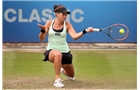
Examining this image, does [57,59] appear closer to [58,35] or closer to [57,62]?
[57,62]

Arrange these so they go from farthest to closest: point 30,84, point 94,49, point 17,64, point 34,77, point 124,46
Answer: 1. point 124,46
2. point 94,49
3. point 17,64
4. point 34,77
5. point 30,84

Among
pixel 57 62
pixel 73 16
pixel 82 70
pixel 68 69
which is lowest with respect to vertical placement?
pixel 82 70

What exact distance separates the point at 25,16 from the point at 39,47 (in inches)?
57.2

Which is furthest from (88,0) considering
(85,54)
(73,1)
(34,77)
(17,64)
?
(34,77)

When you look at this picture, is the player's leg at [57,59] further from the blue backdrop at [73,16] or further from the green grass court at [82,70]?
the blue backdrop at [73,16]

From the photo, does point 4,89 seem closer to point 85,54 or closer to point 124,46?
point 85,54

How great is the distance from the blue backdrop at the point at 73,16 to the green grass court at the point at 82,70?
212 cm

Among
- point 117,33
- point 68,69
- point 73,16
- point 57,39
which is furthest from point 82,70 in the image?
point 73,16

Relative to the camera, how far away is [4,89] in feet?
23.0

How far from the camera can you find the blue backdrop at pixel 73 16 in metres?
14.5

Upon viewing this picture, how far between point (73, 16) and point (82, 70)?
5.42m

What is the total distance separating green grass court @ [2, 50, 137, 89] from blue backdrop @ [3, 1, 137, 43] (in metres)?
2.12

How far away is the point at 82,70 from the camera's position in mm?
9336

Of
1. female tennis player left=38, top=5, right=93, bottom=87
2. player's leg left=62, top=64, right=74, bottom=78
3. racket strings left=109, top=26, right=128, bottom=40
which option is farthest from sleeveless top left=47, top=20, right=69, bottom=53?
racket strings left=109, top=26, right=128, bottom=40
